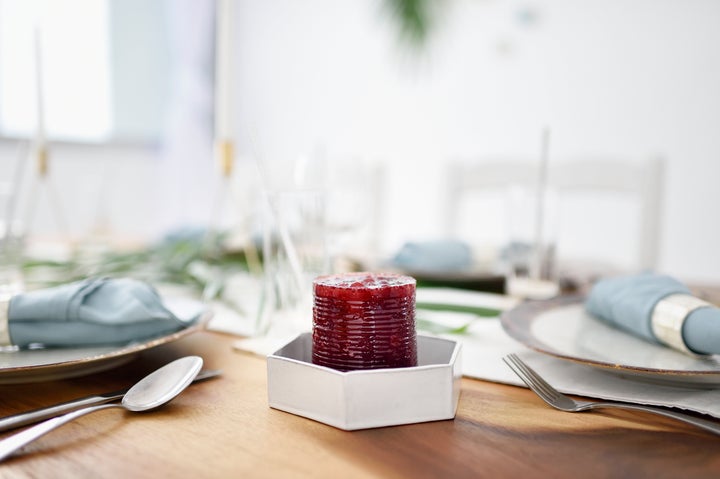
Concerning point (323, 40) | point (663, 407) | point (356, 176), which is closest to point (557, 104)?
point (356, 176)

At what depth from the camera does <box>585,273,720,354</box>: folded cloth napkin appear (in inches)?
20.1

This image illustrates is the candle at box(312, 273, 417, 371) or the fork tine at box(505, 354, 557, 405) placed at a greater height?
the candle at box(312, 273, 417, 371)

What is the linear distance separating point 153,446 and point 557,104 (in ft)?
9.28

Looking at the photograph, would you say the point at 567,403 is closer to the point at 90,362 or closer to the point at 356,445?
the point at 356,445

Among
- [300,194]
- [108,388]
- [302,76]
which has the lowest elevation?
[108,388]

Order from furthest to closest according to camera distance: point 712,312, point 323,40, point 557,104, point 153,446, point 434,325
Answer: point 323,40 → point 557,104 → point 434,325 → point 712,312 → point 153,446

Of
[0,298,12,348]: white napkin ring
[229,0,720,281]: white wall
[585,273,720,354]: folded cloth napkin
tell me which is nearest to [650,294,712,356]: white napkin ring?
[585,273,720,354]: folded cloth napkin

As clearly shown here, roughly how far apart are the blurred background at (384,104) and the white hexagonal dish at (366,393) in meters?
1.04

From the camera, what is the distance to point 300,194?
738 millimetres

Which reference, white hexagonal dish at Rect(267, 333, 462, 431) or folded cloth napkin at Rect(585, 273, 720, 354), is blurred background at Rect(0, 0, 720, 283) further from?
white hexagonal dish at Rect(267, 333, 462, 431)

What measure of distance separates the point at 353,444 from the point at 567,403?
0.60 ft

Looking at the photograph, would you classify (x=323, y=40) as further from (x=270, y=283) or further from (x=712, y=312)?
(x=712, y=312)

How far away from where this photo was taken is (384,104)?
3619mm

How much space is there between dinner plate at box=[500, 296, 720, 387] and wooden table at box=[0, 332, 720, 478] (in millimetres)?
44
